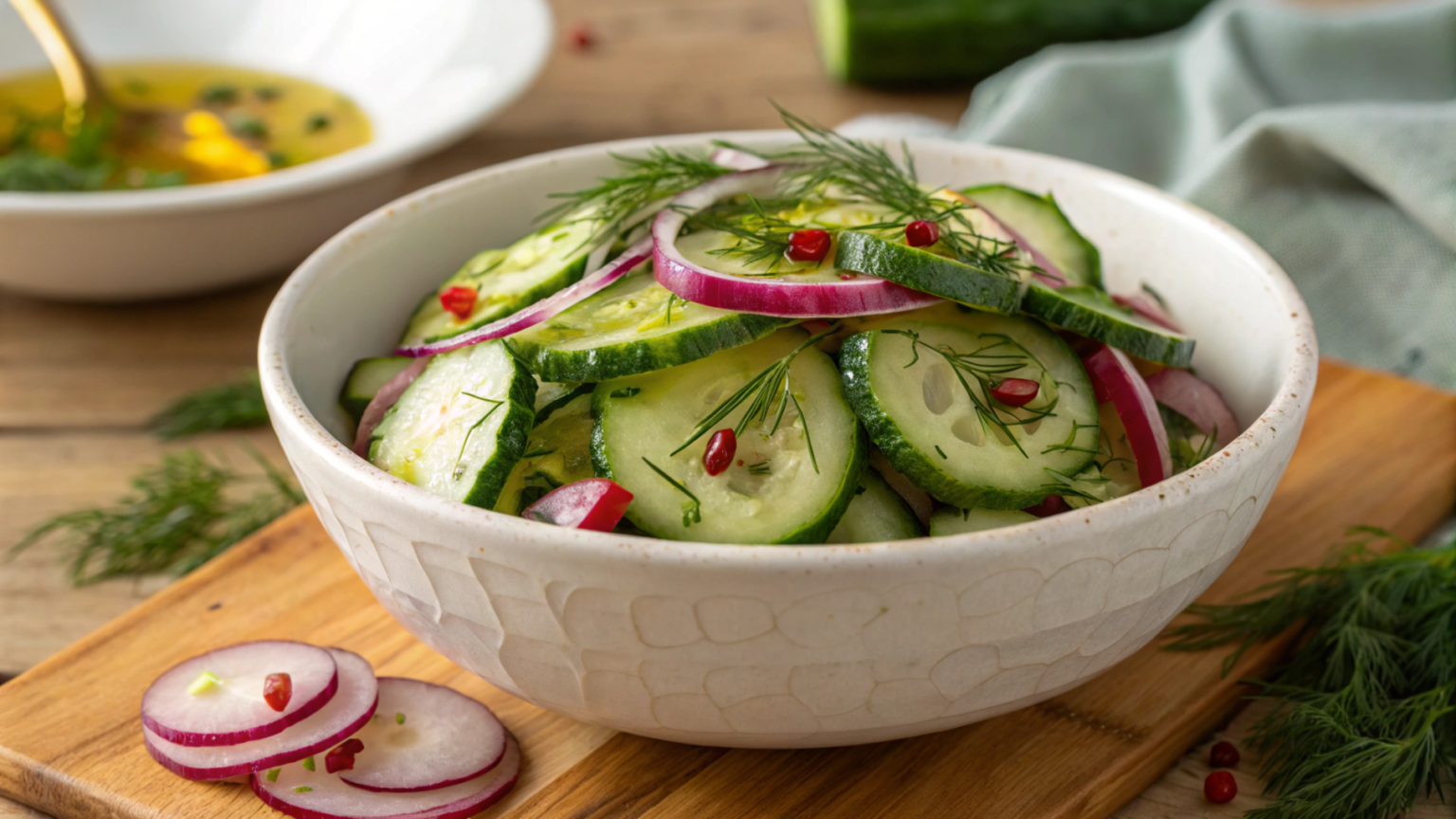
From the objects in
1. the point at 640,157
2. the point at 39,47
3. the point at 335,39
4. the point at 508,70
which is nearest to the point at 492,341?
the point at 640,157

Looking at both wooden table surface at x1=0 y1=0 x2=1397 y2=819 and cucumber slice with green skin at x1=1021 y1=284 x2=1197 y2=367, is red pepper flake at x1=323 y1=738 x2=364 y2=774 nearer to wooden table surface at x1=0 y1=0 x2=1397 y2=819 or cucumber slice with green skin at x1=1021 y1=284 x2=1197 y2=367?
wooden table surface at x1=0 y1=0 x2=1397 y2=819

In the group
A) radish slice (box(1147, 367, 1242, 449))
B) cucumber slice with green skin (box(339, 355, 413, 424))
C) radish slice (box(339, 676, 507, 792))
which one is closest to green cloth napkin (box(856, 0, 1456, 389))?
radish slice (box(1147, 367, 1242, 449))

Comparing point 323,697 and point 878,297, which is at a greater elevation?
point 878,297

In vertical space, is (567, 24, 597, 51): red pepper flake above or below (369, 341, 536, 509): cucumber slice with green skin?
below

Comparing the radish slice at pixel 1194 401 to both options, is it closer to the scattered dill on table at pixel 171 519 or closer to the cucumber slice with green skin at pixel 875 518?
the cucumber slice with green skin at pixel 875 518

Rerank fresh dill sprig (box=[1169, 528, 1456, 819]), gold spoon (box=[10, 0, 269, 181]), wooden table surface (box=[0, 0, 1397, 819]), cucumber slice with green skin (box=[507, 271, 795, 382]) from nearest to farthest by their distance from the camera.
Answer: cucumber slice with green skin (box=[507, 271, 795, 382]), fresh dill sprig (box=[1169, 528, 1456, 819]), wooden table surface (box=[0, 0, 1397, 819]), gold spoon (box=[10, 0, 269, 181])

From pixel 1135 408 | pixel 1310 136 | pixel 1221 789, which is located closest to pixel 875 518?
pixel 1135 408

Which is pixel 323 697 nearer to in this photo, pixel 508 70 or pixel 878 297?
pixel 878 297
